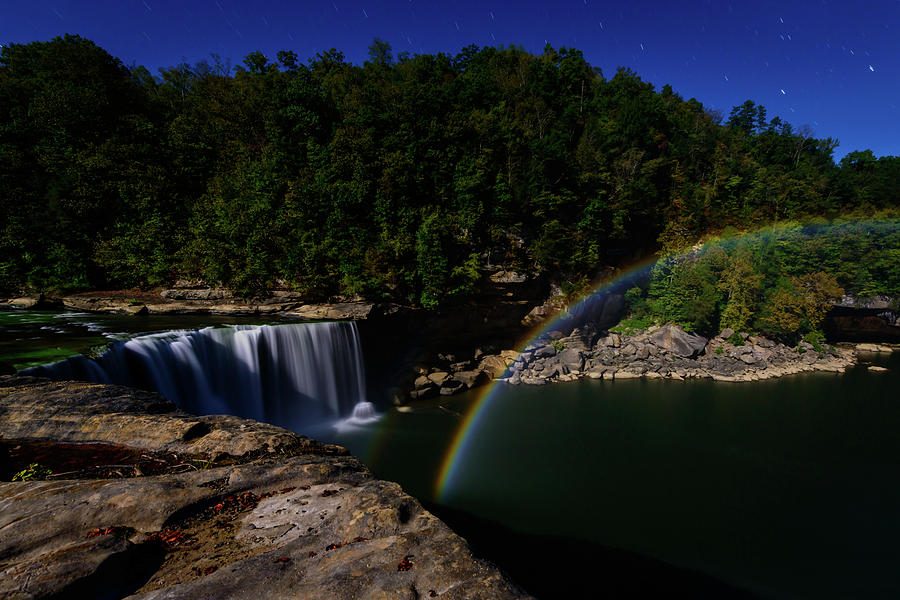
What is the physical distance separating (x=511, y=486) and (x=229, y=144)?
97.3 ft

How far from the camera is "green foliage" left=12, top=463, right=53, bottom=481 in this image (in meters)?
4.50

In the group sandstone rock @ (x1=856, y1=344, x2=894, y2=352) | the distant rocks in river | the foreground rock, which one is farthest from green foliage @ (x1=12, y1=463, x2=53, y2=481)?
sandstone rock @ (x1=856, y1=344, x2=894, y2=352)

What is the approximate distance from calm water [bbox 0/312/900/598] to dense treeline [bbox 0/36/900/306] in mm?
6234

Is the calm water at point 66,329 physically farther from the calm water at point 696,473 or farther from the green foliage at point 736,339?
the green foliage at point 736,339

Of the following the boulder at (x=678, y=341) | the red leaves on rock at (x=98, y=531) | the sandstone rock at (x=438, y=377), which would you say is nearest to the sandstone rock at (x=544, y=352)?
the sandstone rock at (x=438, y=377)

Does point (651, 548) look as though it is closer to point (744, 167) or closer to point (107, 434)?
point (107, 434)

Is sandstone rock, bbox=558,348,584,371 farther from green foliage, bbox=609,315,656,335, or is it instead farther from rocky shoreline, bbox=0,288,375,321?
rocky shoreline, bbox=0,288,375,321

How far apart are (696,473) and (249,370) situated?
18905mm

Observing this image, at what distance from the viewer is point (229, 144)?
27.4 metres

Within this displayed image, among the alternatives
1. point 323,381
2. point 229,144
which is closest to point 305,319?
point 323,381

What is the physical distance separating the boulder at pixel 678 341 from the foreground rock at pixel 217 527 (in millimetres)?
28794

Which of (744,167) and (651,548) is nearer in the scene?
(651,548)

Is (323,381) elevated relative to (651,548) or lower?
elevated

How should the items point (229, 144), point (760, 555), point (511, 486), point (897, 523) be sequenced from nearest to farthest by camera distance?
point (760, 555)
point (897, 523)
point (511, 486)
point (229, 144)
